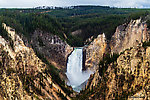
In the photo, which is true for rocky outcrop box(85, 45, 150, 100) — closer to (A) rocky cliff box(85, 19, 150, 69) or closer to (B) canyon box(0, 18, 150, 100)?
(B) canyon box(0, 18, 150, 100)

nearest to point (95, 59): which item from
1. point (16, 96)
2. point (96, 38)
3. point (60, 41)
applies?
A: point (96, 38)

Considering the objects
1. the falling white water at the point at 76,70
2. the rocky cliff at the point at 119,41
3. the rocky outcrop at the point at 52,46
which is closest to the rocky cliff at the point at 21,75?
the falling white water at the point at 76,70

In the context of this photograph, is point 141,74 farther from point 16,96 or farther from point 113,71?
point 16,96

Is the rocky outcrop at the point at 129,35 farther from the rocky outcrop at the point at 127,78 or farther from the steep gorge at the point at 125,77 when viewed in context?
the rocky outcrop at the point at 127,78

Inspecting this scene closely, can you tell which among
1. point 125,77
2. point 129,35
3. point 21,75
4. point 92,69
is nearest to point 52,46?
point 92,69

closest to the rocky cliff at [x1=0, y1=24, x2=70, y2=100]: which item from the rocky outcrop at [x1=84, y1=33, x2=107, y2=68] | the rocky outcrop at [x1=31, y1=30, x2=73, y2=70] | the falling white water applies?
the falling white water

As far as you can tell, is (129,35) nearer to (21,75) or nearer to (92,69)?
(92,69)
